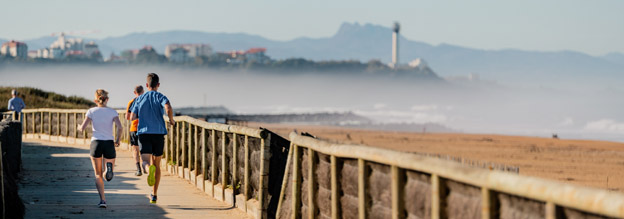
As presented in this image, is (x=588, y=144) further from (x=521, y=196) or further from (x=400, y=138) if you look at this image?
(x=521, y=196)

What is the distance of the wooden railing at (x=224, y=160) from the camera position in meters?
11.7

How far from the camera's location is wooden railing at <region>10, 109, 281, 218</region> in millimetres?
11720

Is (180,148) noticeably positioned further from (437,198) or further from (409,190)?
(437,198)

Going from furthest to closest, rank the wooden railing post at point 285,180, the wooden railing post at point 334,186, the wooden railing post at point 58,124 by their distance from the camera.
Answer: the wooden railing post at point 58,124, the wooden railing post at point 285,180, the wooden railing post at point 334,186

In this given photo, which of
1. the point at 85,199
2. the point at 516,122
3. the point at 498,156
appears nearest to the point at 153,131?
the point at 85,199

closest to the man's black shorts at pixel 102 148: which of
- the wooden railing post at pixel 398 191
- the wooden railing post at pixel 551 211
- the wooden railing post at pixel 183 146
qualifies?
the wooden railing post at pixel 183 146

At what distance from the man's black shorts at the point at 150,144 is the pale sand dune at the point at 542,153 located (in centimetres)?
1818

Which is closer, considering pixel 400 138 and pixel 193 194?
pixel 193 194

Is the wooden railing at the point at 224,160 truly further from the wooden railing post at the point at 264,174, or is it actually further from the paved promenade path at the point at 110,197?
the paved promenade path at the point at 110,197

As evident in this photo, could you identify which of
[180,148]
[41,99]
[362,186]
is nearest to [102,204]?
[180,148]

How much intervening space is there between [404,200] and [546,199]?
7.28ft

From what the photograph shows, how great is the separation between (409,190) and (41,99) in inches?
2246

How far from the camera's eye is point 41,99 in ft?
202

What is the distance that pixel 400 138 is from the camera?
2881 inches
